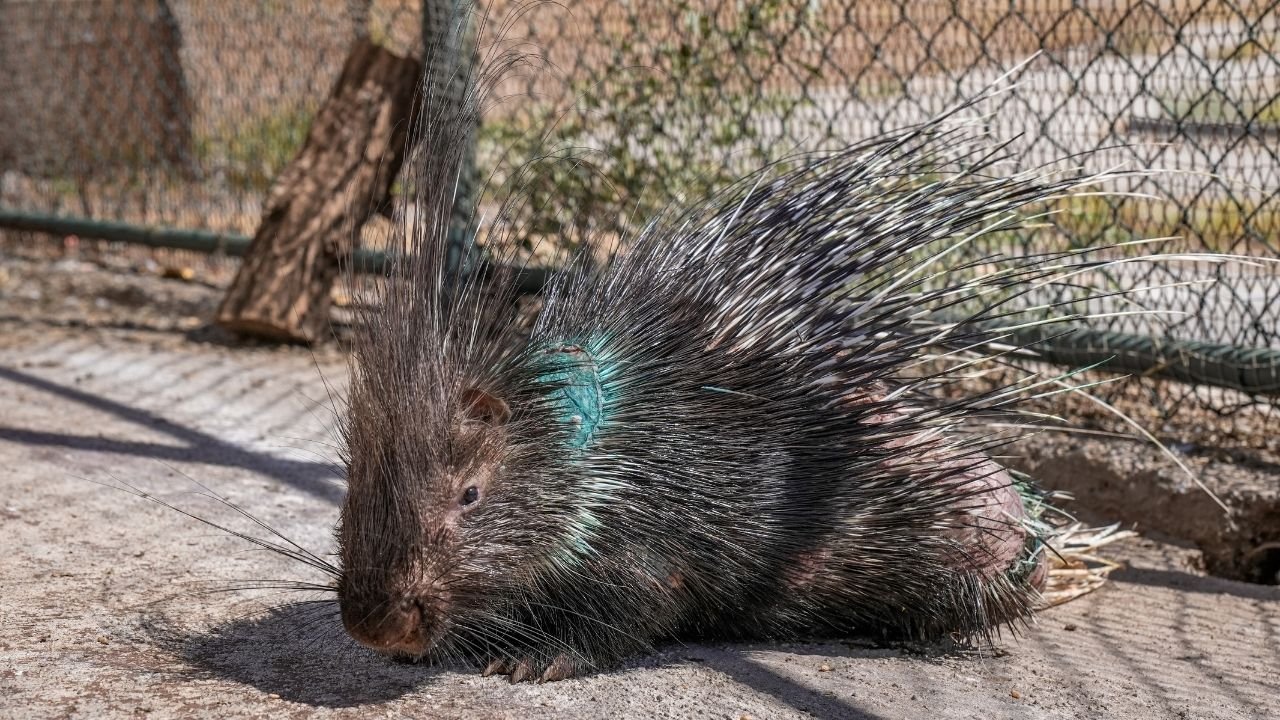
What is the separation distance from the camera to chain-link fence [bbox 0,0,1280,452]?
3162 mm

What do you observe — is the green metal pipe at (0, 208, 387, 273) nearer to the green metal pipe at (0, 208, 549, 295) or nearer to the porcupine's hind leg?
A: the green metal pipe at (0, 208, 549, 295)

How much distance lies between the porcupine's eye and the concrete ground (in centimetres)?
30

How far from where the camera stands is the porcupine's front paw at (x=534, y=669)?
6.94 ft

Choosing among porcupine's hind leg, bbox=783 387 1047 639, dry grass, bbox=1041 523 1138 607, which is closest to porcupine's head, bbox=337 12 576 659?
porcupine's hind leg, bbox=783 387 1047 639

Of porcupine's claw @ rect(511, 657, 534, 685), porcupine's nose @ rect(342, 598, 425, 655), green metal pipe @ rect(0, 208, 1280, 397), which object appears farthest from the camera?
green metal pipe @ rect(0, 208, 1280, 397)

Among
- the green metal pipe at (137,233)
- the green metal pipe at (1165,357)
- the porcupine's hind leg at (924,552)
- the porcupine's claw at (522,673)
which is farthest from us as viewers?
the green metal pipe at (137,233)

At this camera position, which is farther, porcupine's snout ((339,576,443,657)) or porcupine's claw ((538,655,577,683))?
porcupine's claw ((538,655,577,683))

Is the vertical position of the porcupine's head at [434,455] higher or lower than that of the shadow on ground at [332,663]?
higher

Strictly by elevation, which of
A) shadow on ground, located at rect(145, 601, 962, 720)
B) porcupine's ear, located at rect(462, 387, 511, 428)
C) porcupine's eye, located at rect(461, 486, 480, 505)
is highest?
porcupine's ear, located at rect(462, 387, 511, 428)

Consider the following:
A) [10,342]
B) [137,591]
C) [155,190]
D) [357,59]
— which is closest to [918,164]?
[137,591]

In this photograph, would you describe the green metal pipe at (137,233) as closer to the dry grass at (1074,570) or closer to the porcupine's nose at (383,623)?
the dry grass at (1074,570)

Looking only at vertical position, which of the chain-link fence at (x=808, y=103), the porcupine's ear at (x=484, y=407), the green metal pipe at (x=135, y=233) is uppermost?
A: the chain-link fence at (x=808, y=103)

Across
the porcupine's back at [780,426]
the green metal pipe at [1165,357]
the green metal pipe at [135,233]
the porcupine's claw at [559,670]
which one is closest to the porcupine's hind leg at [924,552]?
the porcupine's back at [780,426]

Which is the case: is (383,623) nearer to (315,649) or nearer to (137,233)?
(315,649)
